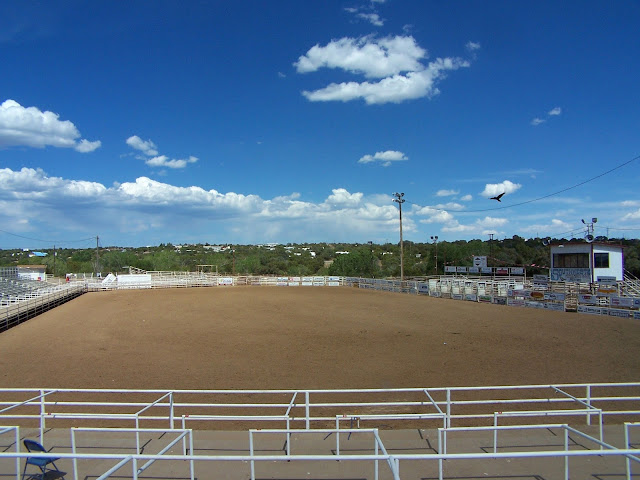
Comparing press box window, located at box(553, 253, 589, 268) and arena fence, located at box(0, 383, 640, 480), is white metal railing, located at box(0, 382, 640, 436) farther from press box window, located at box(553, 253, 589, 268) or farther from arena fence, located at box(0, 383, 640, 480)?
press box window, located at box(553, 253, 589, 268)

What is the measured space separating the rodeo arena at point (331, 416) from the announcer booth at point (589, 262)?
3.82 meters

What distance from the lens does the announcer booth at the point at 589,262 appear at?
41.3 m

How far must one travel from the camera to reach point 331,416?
10797 millimetres

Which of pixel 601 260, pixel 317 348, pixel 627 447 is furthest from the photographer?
pixel 601 260

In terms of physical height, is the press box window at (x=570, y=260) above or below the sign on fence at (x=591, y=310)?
above

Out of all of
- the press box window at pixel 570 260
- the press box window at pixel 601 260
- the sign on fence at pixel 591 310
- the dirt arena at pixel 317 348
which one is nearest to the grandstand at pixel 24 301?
the dirt arena at pixel 317 348

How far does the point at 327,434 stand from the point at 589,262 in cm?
4158

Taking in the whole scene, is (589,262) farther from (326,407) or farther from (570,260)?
(326,407)

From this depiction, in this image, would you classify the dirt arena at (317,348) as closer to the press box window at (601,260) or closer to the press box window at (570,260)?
the press box window at (601,260)

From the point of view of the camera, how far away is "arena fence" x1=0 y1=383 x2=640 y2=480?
5613 millimetres

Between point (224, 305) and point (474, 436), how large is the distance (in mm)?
29833

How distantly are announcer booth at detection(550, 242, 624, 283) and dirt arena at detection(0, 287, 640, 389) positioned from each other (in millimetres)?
14213

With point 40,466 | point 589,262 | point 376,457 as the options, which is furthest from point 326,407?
point 589,262

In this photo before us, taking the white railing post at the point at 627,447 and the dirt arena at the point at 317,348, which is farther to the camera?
the dirt arena at the point at 317,348
